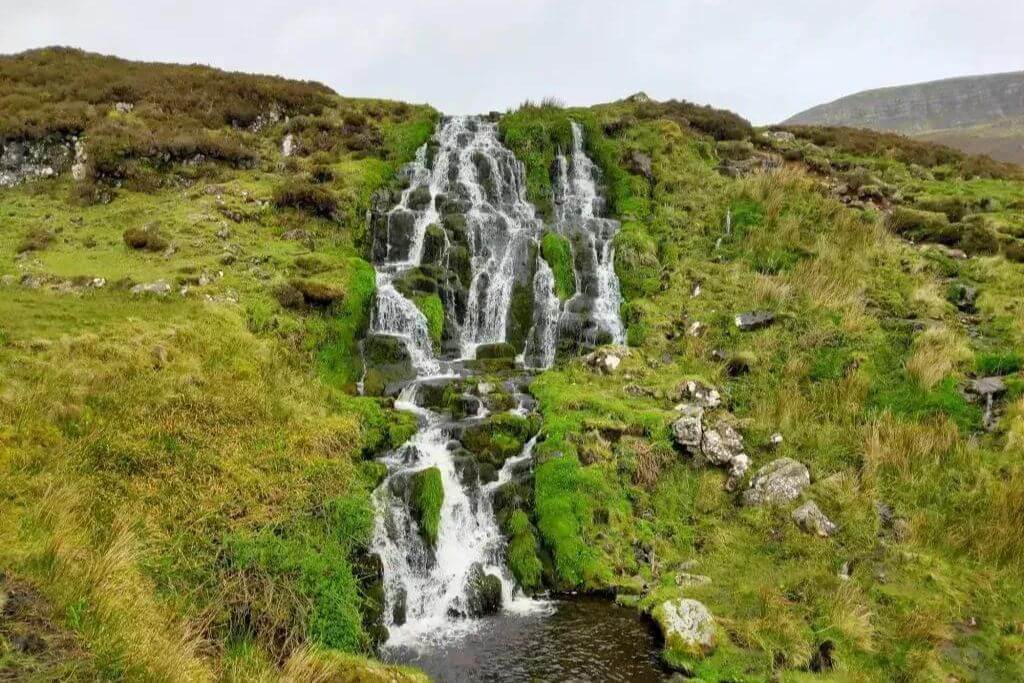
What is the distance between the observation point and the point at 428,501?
1166cm

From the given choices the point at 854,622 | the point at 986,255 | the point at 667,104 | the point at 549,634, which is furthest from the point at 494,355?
the point at 667,104

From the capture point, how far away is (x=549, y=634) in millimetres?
9742

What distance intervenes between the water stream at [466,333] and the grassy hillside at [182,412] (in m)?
0.90

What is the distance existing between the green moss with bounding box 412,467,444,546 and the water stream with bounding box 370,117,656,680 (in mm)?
138

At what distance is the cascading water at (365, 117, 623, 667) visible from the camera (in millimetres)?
10969

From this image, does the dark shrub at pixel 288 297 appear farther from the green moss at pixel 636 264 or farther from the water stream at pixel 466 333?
the green moss at pixel 636 264

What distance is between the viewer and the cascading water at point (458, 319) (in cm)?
1097

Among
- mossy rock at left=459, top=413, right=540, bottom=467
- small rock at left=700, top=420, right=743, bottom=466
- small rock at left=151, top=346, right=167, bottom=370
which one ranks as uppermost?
small rock at left=151, top=346, right=167, bottom=370

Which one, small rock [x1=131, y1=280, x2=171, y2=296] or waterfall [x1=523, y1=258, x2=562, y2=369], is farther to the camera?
waterfall [x1=523, y1=258, x2=562, y2=369]

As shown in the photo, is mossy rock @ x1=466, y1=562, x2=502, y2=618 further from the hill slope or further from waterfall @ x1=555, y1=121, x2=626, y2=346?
waterfall @ x1=555, y1=121, x2=626, y2=346

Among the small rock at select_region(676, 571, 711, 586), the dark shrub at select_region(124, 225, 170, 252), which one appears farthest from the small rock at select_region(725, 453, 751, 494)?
the dark shrub at select_region(124, 225, 170, 252)

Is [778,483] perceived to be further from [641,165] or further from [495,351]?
[641,165]

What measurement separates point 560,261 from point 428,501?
11539 millimetres

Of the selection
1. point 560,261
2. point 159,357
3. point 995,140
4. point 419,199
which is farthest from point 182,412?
point 995,140
